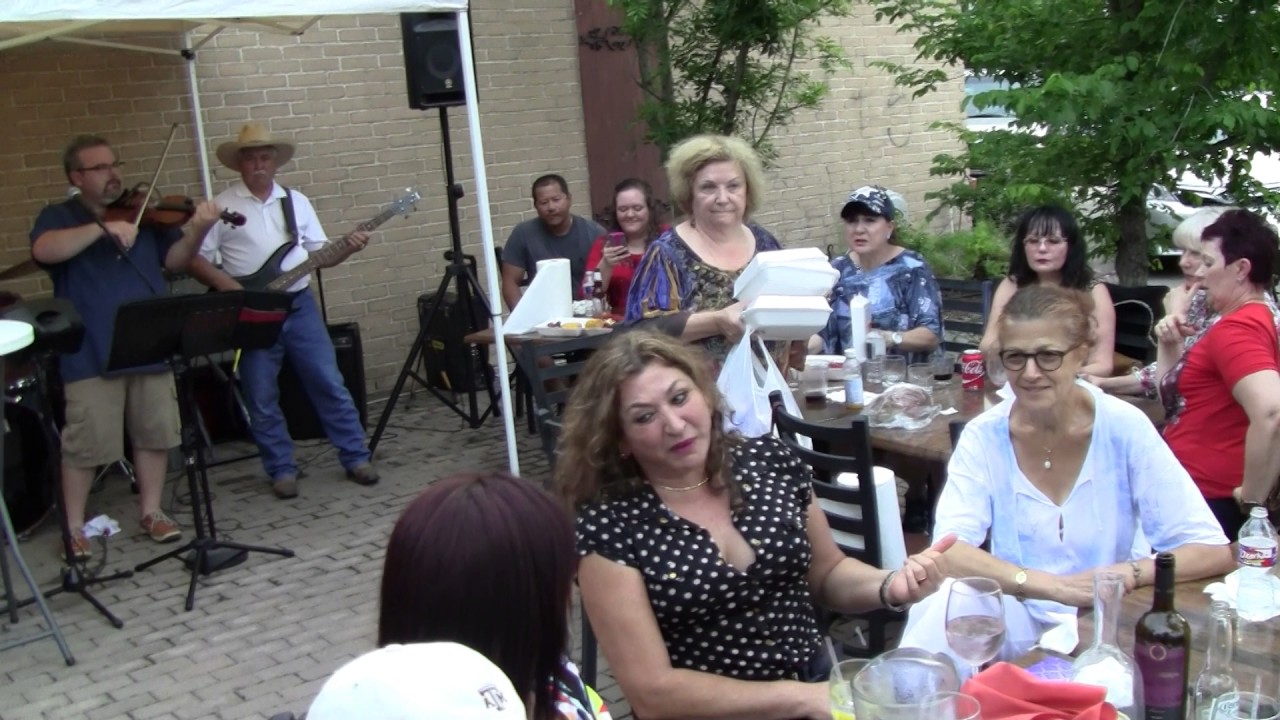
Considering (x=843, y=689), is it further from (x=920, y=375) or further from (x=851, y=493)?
(x=920, y=375)

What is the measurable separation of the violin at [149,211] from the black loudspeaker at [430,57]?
1.19 m

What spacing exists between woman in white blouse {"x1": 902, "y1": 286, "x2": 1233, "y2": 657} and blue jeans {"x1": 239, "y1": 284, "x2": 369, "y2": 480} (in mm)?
4375

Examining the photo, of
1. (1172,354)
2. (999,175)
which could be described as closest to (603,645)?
(1172,354)

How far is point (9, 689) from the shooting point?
14.5 feet

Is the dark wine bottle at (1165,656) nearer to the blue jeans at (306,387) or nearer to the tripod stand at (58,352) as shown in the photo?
the tripod stand at (58,352)

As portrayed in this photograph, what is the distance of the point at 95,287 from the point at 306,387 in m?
1.30

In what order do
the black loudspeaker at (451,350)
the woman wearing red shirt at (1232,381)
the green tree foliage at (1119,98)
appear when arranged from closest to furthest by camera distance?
the woman wearing red shirt at (1232,381) → the green tree foliage at (1119,98) → the black loudspeaker at (451,350)

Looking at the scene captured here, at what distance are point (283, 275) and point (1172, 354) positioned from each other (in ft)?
14.3

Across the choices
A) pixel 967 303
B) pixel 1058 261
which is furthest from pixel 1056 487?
pixel 967 303

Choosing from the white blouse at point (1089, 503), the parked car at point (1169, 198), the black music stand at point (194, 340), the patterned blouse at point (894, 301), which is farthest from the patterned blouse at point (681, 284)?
the black music stand at point (194, 340)

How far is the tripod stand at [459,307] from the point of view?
6801 mm


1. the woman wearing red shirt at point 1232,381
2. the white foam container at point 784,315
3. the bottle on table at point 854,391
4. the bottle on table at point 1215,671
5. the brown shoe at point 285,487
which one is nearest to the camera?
the bottle on table at point 1215,671

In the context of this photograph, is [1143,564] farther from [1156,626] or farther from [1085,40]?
[1085,40]

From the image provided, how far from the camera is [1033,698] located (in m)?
1.88
